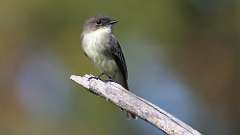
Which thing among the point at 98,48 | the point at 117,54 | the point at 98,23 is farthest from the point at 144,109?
the point at 98,23

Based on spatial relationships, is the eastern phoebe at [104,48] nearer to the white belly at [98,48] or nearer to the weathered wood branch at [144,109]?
the white belly at [98,48]

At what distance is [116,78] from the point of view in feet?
31.0

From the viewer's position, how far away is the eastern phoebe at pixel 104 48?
9219 millimetres

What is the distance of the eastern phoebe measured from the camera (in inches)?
363

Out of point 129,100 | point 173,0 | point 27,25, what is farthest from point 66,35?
point 129,100

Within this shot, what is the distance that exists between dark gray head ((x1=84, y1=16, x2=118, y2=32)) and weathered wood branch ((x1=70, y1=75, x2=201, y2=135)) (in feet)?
5.42

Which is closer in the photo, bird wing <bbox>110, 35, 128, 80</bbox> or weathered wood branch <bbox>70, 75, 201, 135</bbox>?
weathered wood branch <bbox>70, 75, 201, 135</bbox>

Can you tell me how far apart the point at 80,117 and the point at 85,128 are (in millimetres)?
185

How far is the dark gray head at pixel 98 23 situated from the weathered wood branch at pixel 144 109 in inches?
65.1

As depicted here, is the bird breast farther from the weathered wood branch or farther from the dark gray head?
the weathered wood branch

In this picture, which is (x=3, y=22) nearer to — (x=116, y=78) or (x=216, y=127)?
(x=216, y=127)

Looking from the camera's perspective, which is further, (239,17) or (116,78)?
(239,17)

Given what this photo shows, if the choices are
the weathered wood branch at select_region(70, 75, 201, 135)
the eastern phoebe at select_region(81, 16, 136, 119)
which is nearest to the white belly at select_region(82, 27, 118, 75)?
the eastern phoebe at select_region(81, 16, 136, 119)

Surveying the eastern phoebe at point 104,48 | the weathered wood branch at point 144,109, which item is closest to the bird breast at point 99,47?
the eastern phoebe at point 104,48
